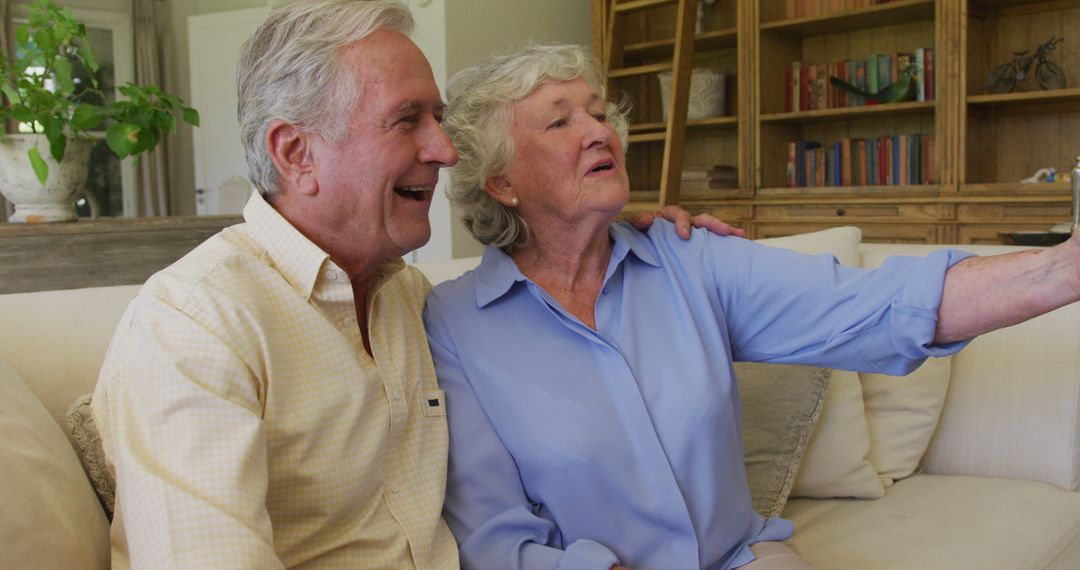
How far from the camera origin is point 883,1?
14.9 feet

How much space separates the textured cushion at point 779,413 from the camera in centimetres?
175

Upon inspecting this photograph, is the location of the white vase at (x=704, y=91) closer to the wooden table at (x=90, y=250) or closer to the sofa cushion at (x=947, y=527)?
the wooden table at (x=90, y=250)


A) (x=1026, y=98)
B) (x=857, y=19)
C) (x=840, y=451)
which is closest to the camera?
(x=840, y=451)

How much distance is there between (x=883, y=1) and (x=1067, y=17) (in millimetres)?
774

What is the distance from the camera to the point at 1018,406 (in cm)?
192

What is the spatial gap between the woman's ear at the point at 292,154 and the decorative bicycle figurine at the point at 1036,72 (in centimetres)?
387

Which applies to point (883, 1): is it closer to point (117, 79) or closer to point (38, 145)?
point (38, 145)

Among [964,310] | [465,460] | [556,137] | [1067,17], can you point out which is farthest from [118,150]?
[1067,17]

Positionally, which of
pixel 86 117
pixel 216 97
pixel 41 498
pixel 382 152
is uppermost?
pixel 216 97

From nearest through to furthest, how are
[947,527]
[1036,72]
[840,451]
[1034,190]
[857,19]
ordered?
1. [947,527]
2. [840,451]
3. [1034,190]
4. [1036,72]
5. [857,19]

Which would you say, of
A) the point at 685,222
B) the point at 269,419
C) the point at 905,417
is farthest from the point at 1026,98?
the point at 269,419

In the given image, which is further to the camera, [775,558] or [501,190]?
[501,190]

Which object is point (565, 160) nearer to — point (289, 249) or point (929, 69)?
point (289, 249)

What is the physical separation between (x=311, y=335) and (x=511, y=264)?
1.48ft
